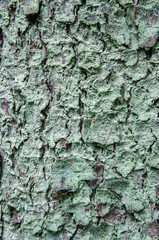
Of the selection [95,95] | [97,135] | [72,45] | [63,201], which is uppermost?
[72,45]

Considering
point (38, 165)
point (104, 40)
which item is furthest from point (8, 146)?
point (104, 40)

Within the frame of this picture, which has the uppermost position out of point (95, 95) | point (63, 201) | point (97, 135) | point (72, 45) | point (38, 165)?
point (72, 45)

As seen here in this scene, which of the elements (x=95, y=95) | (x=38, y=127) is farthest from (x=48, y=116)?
(x=95, y=95)

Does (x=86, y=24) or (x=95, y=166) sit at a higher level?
(x=86, y=24)

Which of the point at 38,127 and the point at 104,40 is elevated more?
the point at 104,40

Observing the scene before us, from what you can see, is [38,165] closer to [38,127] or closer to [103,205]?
[38,127]

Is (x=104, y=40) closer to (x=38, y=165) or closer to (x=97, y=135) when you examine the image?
(x=97, y=135)
